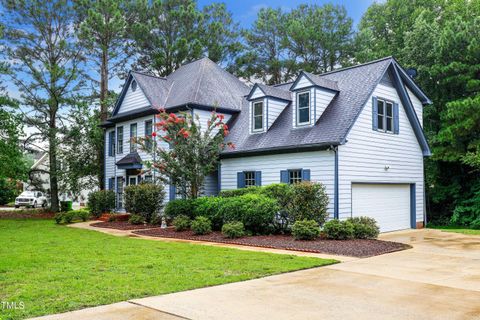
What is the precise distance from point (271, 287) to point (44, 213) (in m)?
24.4

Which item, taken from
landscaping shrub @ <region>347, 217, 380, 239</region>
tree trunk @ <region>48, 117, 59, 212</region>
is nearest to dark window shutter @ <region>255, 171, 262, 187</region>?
landscaping shrub @ <region>347, 217, 380, 239</region>

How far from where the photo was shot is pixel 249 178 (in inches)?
728

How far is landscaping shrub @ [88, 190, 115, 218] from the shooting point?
2338 cm

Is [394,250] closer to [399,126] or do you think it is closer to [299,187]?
[299,187]

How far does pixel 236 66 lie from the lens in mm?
36688

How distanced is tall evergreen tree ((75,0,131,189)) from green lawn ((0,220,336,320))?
1634 centimetres

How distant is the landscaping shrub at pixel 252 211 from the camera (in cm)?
1434

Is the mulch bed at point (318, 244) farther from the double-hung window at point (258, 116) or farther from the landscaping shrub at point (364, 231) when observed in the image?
the double-hung window at point (258, 116)

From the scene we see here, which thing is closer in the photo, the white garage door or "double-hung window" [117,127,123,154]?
the white garage door

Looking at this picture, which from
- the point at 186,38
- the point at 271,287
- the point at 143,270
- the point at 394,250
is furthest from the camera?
the point at 186,38

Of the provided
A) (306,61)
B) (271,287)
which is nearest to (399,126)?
(271,287)

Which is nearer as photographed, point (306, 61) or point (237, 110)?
point (237, 110)

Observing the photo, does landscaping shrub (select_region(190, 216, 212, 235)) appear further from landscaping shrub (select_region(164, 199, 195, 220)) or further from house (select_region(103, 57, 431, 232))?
house (select_region(103, 57, 431, 232))

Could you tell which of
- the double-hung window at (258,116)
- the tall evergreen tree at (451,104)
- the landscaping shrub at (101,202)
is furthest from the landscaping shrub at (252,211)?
the tall evergreen tree at (451,104)
